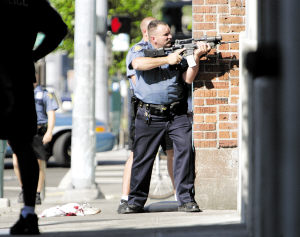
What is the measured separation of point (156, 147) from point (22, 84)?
2.66 m

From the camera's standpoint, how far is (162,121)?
6668 mm

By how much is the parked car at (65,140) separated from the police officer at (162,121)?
9901 millimetres

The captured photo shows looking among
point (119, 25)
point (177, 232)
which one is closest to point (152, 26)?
point (177, 232)

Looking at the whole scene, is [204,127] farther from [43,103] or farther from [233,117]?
[43,103]

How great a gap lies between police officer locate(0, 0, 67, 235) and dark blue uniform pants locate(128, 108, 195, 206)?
2.44 m

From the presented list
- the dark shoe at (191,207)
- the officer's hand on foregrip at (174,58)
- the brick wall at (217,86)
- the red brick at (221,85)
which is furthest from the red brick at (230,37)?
the dark shoe at (191,207)

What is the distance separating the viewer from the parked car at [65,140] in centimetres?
1655

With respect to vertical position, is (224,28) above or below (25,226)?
above

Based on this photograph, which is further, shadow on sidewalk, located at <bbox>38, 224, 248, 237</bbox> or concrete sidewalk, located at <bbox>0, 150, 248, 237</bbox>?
concrete sidewalk, located at <bbox>0, 150, 248, 237</bbox>

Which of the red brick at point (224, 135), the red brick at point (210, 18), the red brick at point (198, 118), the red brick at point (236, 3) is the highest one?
the red brick at point (236, 3)

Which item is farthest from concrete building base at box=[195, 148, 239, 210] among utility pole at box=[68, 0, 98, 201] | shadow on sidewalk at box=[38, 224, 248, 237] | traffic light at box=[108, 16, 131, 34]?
traffic light at box=[108, 16, 131, 34]

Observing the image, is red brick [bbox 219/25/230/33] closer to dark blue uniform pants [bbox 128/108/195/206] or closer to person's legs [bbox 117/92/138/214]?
dark blue uniform pants [bbox 128/108/195/206]

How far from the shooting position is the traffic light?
40.7 ft

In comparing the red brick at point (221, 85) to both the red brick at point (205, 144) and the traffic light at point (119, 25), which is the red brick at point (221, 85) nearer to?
the red brick at point (205, 144)
